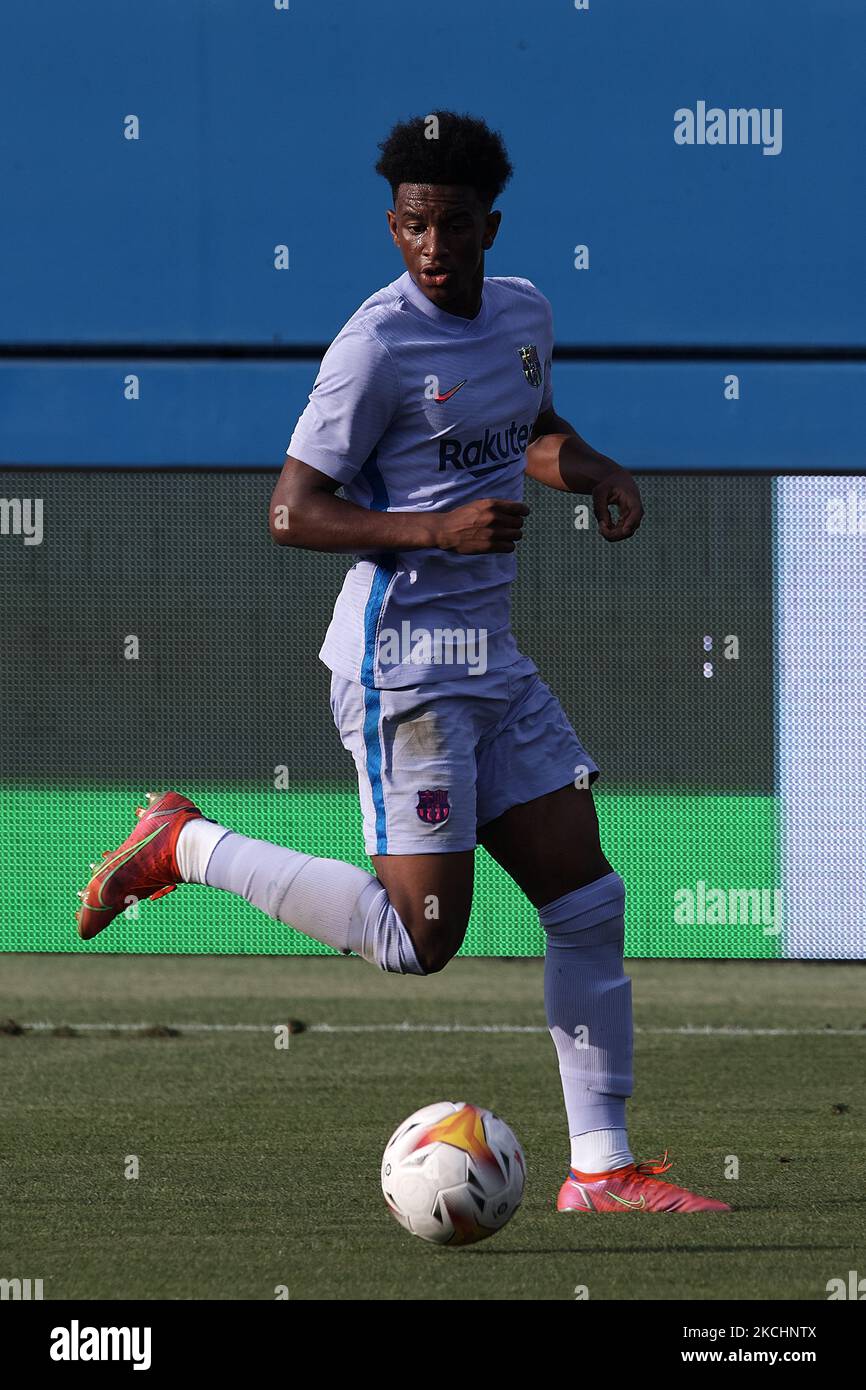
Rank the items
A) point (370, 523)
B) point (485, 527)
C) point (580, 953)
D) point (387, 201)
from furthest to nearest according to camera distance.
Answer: point (387, 201) < point (580, 953) < point (370, 523) < point (485, 527)

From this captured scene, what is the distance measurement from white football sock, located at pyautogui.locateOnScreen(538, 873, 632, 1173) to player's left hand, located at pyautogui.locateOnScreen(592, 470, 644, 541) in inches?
27.8

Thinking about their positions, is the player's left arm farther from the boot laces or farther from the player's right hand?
the boot laces

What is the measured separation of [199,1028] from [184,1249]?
346cm

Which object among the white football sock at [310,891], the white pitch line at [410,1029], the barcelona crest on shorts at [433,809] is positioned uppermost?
the barcelona crest on shorts at [433,809]

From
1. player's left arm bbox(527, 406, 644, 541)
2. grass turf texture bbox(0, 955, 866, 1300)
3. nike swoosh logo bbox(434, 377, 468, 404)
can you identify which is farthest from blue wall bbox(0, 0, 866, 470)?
nike swoosh logo bbox(434, 377, 468, 404)

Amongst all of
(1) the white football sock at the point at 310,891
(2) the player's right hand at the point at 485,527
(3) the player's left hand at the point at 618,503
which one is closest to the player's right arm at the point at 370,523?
(2) the player's right hand at the point at 485,527

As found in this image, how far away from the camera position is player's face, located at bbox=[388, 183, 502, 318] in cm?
418

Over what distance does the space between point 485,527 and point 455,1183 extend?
117 cm

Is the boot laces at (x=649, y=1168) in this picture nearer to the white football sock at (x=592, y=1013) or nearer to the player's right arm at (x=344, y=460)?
the white football sock at (x=592, y=1013)

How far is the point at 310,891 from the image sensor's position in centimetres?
427

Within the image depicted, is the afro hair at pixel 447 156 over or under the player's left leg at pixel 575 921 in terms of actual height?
over

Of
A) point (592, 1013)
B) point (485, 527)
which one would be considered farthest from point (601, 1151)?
point (485, 527)

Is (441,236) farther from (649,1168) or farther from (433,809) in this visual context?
(649,1168)

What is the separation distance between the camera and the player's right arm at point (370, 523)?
12.8ft
